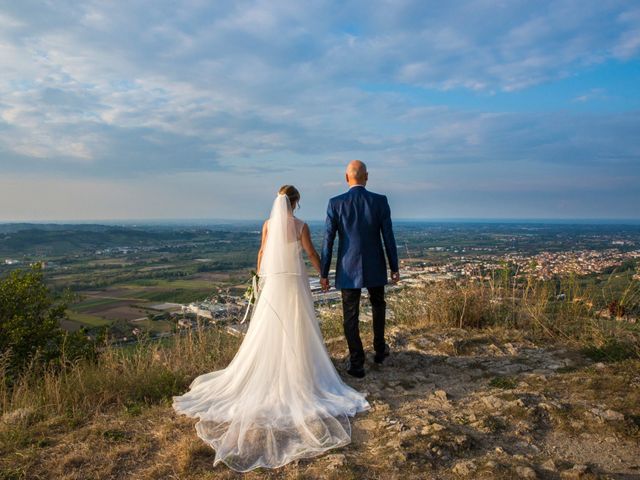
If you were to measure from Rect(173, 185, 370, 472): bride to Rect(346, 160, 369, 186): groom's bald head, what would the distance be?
730 mm

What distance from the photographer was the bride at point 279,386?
3.75 m

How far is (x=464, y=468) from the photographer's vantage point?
317 centimetres

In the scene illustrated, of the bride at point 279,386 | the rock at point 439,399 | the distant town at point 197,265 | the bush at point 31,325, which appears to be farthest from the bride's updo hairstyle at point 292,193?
the bush at point 31,325

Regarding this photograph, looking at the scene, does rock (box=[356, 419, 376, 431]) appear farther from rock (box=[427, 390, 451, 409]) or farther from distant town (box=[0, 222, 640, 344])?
distant town (box=[0, 222, 640, 344])

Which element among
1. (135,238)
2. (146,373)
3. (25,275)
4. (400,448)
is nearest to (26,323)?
(25,275)

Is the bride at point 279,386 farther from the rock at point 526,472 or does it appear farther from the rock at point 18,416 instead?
the rock at point 18,416

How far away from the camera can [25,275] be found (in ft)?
32.1

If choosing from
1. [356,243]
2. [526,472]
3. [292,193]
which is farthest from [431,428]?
[292,193]

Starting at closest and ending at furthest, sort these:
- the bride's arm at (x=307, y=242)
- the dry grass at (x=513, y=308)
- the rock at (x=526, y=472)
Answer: the rock at (x=526, y=472) < the bride's arm at (x=307, y=242) < the dry grass at (x=513, y=308)

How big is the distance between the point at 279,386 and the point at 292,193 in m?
2.27

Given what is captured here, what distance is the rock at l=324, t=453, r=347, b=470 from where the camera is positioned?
3.32m

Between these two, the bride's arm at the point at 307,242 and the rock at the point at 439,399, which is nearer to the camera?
the rock at the point at 439,399

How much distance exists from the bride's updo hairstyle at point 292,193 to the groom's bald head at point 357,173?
717 millimetres

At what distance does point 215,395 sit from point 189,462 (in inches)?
54.1
